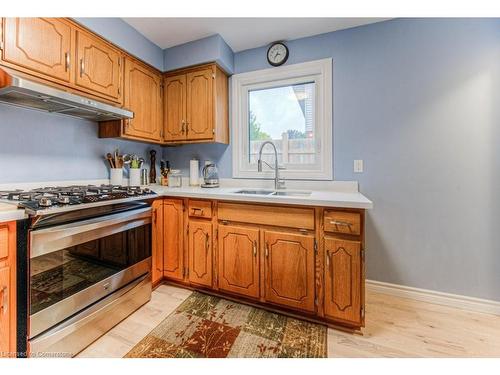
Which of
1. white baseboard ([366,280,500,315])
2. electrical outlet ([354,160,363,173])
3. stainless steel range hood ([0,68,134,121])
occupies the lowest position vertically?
white baseboard ([366,280,500,315])

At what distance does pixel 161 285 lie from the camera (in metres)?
2.04

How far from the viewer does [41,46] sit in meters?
1.39

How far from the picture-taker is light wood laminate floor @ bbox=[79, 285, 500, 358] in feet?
4.23

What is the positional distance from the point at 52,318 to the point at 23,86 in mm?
1221

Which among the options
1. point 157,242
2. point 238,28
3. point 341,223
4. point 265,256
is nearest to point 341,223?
point 341,223

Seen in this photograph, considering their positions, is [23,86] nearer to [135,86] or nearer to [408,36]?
[135,86]

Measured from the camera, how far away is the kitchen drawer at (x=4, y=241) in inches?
38.7

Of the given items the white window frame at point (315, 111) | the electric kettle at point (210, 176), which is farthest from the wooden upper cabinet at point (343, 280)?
the electric kettle at point (210, 176)

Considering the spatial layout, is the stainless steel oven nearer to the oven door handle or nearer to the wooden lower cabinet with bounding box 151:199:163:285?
the oven door handle

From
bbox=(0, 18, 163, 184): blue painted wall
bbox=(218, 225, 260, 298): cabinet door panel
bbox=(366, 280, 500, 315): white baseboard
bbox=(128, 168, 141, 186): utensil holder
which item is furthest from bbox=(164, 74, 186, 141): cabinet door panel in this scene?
bbox=(366, 280, 500, 315): white baseboard

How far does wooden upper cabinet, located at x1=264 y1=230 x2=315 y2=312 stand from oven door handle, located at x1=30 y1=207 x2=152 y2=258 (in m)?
0.98

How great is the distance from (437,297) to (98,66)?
3224 millimetres
